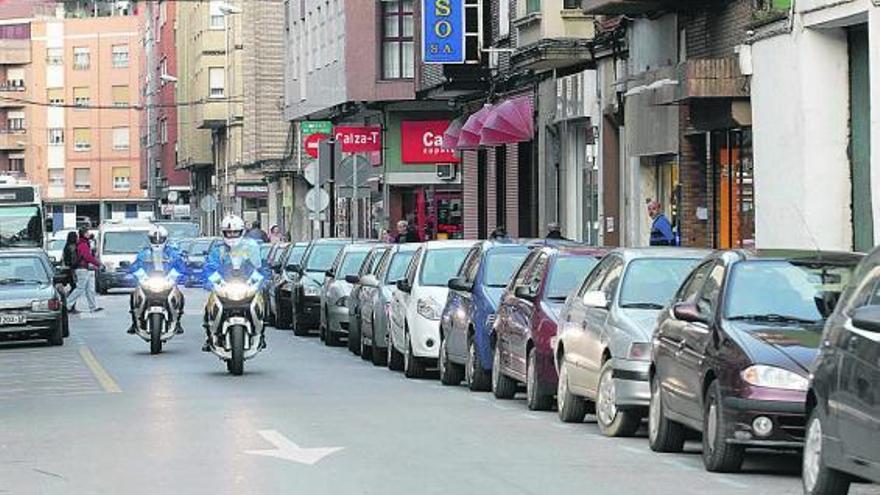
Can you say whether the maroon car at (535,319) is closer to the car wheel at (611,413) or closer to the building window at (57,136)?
the car wheel at (611,413)

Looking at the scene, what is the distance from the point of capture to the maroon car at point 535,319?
1930 centimetres

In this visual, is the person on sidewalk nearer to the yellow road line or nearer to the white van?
the white van

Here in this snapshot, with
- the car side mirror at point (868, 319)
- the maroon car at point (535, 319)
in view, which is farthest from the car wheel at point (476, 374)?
the car side mirror at point (868, 319)

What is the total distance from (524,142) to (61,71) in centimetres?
9827

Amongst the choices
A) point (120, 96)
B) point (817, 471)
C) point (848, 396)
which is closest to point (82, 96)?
point (120, 96)

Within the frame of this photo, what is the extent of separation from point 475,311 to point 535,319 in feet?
8.22

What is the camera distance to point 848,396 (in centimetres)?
1119

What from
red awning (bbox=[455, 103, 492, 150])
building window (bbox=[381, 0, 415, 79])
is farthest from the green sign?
red awning (bbox=[455, 103, 492, 150])

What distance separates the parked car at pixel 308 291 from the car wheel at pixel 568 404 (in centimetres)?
1622

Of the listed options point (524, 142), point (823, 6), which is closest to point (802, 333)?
point (823, 6)

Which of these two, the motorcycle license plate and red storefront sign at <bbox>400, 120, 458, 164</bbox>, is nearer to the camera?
the motorcycle license plate

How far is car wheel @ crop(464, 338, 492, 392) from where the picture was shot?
2183 cm

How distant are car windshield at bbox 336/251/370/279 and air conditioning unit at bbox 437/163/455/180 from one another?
82.8ft

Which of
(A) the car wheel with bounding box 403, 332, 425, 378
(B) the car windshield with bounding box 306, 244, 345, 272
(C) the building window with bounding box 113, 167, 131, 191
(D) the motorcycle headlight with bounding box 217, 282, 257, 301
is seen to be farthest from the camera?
(C) the building window with bounding box 113, 167, 131, 191
